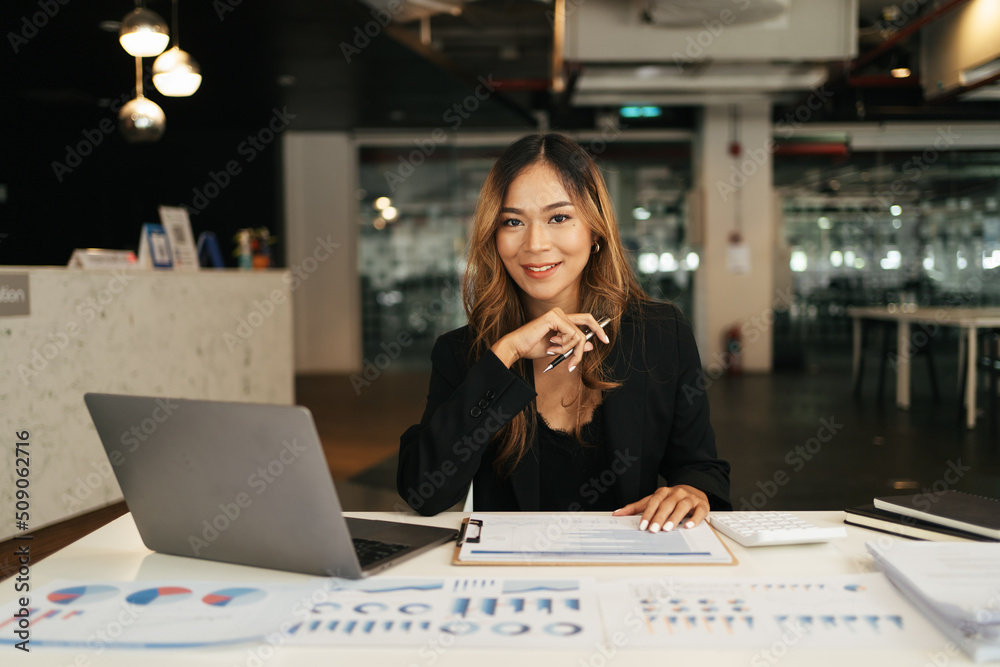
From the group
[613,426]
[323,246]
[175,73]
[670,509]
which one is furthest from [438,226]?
[670,509]

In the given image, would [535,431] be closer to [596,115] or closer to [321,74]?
[321,74]

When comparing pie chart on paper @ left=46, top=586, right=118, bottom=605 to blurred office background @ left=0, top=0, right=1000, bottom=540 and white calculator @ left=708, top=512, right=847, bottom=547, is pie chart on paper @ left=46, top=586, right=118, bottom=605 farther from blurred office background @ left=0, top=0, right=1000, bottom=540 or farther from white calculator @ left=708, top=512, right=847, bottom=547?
blurred office background @ left=0, top=0, right=1000, bottom=540

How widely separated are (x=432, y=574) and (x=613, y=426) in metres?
0.72

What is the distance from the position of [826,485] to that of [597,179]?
338cm

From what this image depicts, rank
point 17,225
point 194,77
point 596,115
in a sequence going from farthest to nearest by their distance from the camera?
1. point 596,115
2. point 17,225
3. point 194,77

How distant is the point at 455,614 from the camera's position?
35.1 inches

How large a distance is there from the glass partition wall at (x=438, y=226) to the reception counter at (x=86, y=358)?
5.11 m

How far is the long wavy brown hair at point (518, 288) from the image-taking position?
5.57 ft

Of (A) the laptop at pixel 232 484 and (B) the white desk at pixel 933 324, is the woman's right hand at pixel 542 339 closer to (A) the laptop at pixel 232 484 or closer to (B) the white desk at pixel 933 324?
(A) the laptop at pixel 232 484

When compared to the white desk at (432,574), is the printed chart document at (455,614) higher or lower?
higher

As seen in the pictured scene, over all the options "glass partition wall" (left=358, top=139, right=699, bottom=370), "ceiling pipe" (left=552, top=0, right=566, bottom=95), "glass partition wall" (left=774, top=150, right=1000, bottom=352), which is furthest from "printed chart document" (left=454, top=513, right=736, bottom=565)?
"glass partition wall" (left=774, top=150, right=1000, bottom=352)

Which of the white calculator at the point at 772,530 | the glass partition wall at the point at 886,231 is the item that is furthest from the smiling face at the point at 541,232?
the glass partition wall at the point at 886,231

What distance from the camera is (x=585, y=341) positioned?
1.54 metres

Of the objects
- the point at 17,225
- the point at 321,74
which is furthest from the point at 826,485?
the point at 17,225
